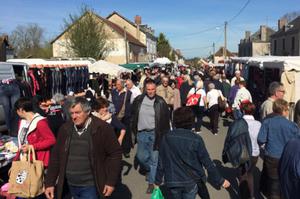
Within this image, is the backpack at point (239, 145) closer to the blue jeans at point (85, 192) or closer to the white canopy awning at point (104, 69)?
the blue jeans at point (85, 192)

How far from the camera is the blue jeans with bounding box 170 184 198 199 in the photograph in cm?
451

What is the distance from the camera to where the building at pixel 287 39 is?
58.9 meters

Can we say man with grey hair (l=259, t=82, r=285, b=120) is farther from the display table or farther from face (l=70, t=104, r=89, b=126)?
the display table

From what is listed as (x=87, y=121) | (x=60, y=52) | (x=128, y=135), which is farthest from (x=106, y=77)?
(x=60, y=52)

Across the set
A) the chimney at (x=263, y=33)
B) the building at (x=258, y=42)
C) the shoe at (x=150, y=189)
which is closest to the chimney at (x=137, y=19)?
the building at (x=258, y=42)

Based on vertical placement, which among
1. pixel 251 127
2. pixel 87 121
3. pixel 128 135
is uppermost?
pixel 87 121

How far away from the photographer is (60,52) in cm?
5956

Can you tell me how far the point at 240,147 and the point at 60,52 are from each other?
55.6 m

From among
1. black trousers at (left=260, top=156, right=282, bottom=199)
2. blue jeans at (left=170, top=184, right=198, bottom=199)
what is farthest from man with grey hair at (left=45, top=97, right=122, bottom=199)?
black trousers at (left=260, top=156, right=282, bottom=199)

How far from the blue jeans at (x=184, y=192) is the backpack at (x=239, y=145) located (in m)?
1.79

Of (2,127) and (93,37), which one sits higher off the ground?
(93,37)

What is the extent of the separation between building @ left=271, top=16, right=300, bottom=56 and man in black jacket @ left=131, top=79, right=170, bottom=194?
2134 inches

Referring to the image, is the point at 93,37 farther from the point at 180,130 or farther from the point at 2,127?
the point at 180,130

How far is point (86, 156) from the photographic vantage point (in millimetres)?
4336
